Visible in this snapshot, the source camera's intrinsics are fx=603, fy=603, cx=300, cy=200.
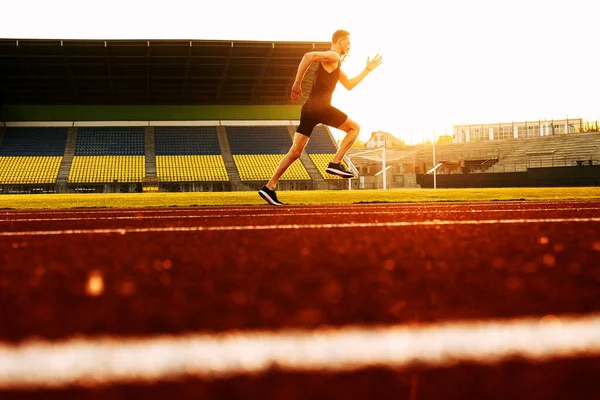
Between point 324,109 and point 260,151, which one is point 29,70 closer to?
point 260,151

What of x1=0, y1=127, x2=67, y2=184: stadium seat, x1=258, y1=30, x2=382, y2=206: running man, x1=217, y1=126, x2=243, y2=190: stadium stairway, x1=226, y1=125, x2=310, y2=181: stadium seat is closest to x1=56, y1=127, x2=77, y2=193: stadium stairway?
x1=0, y1=127, x2=67, y2=184: stadium seat

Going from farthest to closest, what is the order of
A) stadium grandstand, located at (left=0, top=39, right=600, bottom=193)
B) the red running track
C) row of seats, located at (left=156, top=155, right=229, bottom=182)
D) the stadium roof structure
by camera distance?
row of seats, located at (left=156, top=155, right=229, bottom=182)
stadium grandstand, located at (left=0, top=39, right=600, bottom=193)
the stadium roof structure
the red running track


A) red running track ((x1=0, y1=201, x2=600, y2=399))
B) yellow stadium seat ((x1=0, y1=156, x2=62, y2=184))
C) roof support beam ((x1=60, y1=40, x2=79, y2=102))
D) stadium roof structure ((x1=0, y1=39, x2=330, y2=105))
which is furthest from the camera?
yellow stadium seat ((x1=0, y1=156, x2=62, y2=184))

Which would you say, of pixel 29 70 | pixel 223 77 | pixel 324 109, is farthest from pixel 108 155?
pixel 324 109

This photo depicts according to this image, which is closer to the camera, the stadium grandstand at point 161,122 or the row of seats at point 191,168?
the stadium grandstand at point 161,122

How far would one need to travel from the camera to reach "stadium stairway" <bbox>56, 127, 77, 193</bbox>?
2803 cm

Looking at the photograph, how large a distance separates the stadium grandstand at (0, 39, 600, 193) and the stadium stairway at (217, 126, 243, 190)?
5 centimetres

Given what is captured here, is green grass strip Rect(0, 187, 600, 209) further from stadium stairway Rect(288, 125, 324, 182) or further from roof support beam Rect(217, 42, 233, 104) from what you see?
stadium stairway Rect(288, 125, 324, 182)

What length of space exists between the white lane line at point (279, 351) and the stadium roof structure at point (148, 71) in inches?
1067

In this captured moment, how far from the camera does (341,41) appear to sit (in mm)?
5992

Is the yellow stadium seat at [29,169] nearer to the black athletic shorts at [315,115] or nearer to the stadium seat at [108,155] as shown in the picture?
the stadium seat at [108,155]

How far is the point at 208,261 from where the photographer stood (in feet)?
6.66

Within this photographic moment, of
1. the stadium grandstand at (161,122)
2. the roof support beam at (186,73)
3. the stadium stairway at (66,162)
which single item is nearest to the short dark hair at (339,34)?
the stadium grandstand at (161,122)

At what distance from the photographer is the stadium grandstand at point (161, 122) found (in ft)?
89.8
